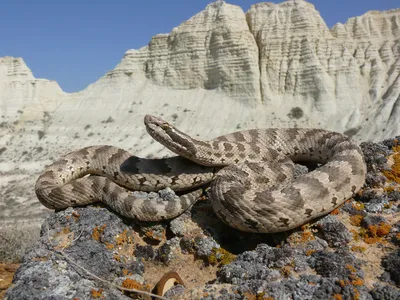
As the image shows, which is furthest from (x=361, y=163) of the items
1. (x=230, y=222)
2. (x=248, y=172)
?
(x=230, y=222)

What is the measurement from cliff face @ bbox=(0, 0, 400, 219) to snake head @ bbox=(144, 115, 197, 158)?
33481 mm

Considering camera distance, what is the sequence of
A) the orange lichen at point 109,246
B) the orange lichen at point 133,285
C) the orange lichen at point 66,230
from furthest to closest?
the orange lichen at point 66,230
the orange lichen at point 109,246
the orange lichen at point 133,285

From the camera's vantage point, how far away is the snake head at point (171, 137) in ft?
22.0

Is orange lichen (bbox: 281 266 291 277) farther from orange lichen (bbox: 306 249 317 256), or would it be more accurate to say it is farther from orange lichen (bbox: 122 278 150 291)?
orange lichen (bbox: 122 278 150 291)

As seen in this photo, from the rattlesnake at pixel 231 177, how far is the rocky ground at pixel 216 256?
0.27 m

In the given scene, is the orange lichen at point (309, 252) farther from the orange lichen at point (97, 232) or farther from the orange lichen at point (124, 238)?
the orange lichen at point (97, 232)

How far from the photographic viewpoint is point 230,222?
217 inches

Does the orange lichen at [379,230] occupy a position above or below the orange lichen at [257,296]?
above

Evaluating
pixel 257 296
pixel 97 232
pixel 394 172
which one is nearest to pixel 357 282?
pixel 257 296

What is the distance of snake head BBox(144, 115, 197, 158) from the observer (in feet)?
22.0

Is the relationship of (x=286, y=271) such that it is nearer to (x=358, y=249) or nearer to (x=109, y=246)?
(x=358, y=249)

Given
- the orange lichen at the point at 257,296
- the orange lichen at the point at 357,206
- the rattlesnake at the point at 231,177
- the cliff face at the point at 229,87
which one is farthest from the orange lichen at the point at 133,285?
the cliff face at the point at 229,87

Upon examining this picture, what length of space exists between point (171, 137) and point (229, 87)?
42341 millimetres

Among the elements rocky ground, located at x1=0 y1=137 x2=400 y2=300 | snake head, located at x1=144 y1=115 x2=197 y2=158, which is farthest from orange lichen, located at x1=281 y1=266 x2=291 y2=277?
snake head, located at x1=144 y1=115 x2=197 y2=158
